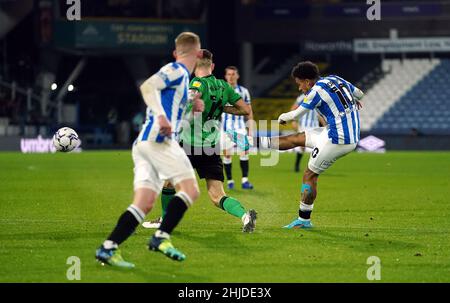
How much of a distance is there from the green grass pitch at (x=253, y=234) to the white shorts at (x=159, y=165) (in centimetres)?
85

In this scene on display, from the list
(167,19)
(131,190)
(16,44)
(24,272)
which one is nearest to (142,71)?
(167,19)

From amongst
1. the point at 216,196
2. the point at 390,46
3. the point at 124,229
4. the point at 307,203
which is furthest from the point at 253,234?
the point at 390,46

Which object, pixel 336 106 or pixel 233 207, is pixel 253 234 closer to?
pixel 233 207

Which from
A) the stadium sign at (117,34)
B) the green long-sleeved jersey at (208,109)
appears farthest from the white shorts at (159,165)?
the stadium sign at (117,34)

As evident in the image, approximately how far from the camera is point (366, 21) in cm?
4469

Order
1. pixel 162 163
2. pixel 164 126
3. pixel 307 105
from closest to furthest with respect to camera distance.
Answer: pixel 164 126 < pixel 162 163 < pixel 307 105

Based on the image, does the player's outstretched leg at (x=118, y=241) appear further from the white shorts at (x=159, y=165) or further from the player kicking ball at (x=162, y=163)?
the white shorts at (x=159, y=165)

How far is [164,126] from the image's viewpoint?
29.5 feet

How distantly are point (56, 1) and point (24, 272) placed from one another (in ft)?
115

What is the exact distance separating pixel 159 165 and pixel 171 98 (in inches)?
27.2

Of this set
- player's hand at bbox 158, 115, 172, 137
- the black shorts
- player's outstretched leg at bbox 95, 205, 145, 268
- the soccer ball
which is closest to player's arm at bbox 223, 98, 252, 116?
the black shorts

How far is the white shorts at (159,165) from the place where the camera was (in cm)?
923

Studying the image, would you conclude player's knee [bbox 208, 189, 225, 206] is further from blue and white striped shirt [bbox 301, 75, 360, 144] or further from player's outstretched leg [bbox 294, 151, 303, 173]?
player's outstretched leg [bbox 294, 151, 303, 173]
